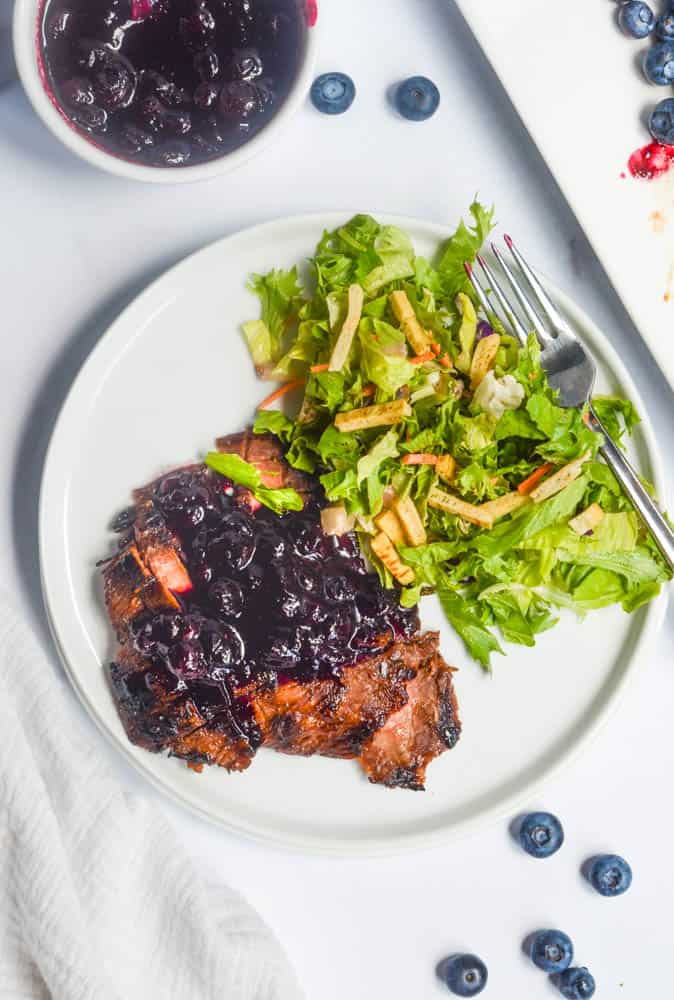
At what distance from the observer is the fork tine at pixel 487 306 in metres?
1.56

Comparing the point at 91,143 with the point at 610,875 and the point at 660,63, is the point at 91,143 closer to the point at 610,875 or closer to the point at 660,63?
the point at 660,63

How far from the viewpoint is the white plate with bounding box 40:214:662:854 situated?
60.7 inches

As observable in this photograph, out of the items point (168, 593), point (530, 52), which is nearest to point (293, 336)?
point (168, 593)

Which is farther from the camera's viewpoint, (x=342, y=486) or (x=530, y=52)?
(x=530, y=52)

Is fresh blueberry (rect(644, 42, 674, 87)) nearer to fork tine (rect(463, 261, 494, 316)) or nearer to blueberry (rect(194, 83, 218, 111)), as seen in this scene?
fork tine (rect(463, 261, 494, 316))

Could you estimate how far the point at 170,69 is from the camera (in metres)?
1.39

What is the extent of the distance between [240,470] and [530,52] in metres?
0.85

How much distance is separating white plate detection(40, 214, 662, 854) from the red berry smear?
0.29m

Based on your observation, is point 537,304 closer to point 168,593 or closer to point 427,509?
point 427,509

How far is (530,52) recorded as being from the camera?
5.38 ft

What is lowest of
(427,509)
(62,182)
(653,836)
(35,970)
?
(653,836)

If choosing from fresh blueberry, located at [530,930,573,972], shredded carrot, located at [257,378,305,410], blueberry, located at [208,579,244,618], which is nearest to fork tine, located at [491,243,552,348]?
shredded carrot, located at [257,378,305,410]

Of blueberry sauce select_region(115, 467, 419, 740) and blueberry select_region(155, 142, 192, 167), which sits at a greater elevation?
blueberry select_region(155, 142, 192, 167)

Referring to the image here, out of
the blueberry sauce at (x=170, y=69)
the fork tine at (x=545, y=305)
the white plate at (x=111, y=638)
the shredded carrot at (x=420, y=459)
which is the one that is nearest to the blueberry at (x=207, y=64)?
the blueberry sauce at (x=170, y=69)
